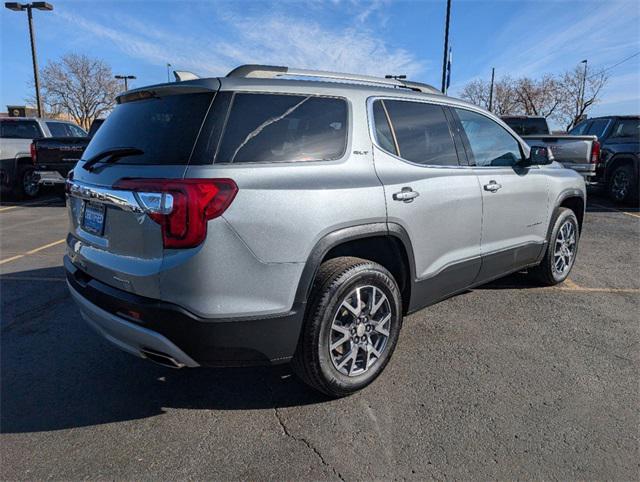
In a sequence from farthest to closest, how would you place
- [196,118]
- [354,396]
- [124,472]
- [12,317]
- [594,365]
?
[12,317], [594,365], [354,396], [196,118], [124,472]

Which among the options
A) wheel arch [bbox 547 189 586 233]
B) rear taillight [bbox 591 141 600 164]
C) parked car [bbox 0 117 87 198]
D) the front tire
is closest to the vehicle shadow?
the front tire

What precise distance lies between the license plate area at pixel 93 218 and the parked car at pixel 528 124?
40.3ft

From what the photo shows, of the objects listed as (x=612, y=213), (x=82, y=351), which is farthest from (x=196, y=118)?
(x=612, y=213)

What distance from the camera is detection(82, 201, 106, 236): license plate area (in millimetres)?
2561

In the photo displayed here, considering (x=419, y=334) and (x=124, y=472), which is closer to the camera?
(x=124, y=472)

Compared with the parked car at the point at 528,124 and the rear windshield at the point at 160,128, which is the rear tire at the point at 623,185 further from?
the rear windshield at the point at 160,128

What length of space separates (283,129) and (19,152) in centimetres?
1153

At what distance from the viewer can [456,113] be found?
375 centimetres

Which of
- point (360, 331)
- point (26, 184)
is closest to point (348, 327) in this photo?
point (360, 331)

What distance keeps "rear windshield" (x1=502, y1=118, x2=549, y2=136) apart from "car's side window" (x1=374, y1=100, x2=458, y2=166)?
10.3m

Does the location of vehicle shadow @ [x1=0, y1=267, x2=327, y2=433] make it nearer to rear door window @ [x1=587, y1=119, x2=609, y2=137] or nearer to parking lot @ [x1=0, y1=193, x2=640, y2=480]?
parking lot @ [x1=0, y1=193, x2=640, y2=480]

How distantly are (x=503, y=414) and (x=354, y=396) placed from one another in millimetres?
884

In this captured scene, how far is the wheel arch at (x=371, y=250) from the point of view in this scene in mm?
2496

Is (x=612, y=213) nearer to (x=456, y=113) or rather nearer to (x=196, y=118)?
(x=456, y=113)
